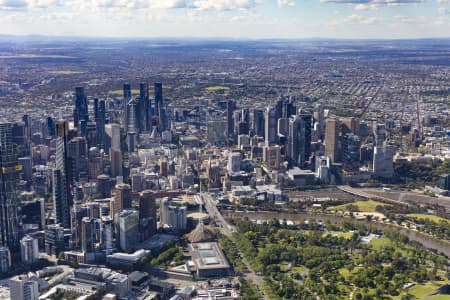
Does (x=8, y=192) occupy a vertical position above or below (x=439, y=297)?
above

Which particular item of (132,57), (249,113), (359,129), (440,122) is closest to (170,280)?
(359,129)

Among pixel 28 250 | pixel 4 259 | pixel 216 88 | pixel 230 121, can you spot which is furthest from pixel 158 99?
pixel 4 259

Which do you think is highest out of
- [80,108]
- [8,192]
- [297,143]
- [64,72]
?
[64,72]

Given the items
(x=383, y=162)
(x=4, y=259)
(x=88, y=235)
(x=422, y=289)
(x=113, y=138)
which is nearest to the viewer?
(x=422, y=289)

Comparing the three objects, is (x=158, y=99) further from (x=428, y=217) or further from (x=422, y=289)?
(x=422, y=289)

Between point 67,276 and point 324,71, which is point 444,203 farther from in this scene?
point 324,71

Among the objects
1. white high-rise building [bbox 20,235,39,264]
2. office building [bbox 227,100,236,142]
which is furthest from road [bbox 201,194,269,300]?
office building [bbox 227,100,236,142]
